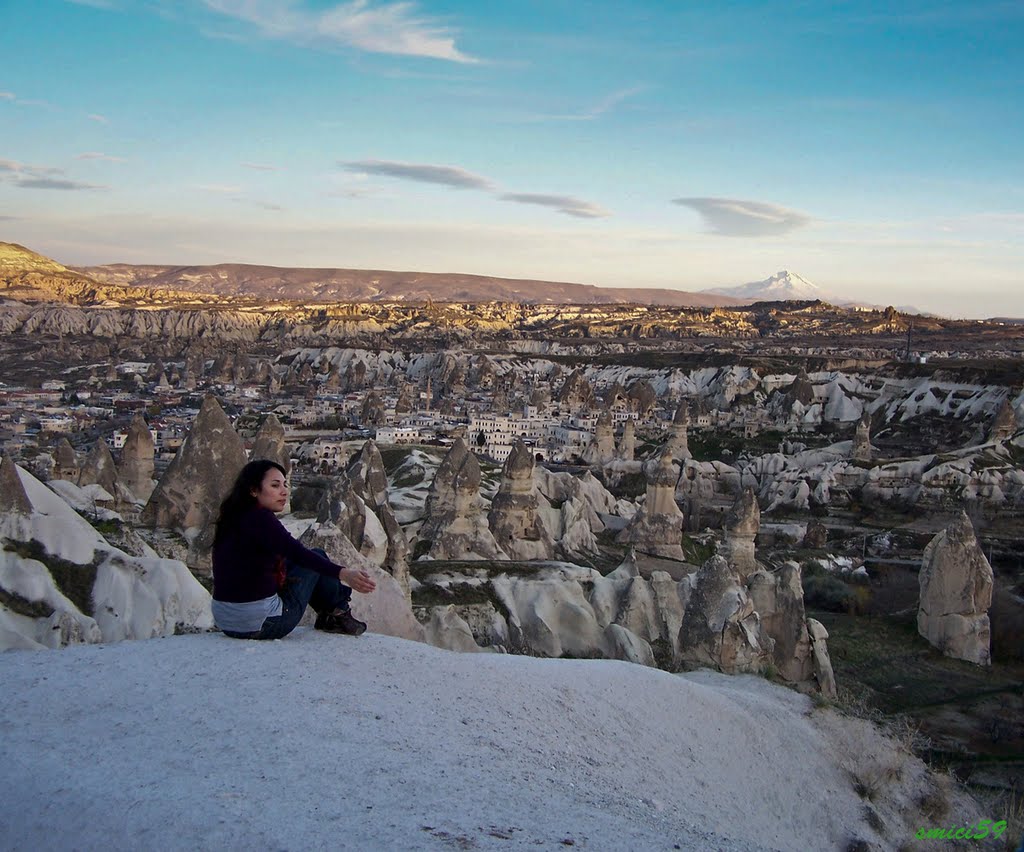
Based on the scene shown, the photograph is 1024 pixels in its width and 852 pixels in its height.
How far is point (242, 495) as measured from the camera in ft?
17.9

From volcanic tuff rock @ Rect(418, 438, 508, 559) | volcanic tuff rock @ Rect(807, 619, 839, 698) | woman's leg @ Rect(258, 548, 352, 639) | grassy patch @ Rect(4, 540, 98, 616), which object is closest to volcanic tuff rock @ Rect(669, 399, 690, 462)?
volcanic tuff rock @ Rect(418, 438, 508, 559)

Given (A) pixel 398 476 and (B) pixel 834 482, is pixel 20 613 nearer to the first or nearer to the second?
(A) pixel 398 476

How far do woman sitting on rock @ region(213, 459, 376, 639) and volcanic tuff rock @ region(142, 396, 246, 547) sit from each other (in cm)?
1028

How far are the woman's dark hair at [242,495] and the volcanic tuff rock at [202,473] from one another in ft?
33.9

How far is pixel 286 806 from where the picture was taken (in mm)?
3789

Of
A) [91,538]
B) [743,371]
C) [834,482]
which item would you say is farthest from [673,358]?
[91,538]

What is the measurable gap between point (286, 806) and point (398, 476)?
111 feet

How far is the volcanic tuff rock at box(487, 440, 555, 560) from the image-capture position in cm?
2386

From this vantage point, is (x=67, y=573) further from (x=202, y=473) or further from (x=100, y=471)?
(x=100, y=471)

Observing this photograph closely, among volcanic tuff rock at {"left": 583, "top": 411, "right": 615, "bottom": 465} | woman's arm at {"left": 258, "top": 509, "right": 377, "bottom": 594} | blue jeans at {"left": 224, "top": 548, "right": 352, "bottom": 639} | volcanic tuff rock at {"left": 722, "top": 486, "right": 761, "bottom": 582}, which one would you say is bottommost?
volcanic tuff rock at {"left": 583, "top": 411, "right": 615, "bottom": 465}

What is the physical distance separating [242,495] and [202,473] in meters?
10.7

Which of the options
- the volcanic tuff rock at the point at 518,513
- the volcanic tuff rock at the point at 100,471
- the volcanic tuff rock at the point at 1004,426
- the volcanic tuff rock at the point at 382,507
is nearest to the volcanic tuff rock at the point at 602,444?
the volcanic tuff rock at the point at 1004,426

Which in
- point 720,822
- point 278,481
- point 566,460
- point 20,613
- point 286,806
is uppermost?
point 278,481

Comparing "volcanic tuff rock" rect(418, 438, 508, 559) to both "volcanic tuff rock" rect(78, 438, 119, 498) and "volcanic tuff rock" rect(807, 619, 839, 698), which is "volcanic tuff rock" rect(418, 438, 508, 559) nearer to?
"volcanic tuff rock" rect(78, 438, 119, 498)
